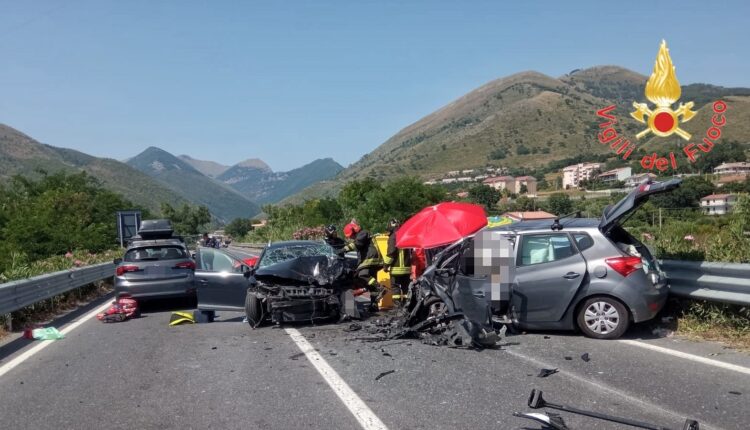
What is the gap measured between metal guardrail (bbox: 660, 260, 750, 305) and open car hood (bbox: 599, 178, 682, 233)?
1.25 metres

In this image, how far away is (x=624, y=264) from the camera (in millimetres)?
7973

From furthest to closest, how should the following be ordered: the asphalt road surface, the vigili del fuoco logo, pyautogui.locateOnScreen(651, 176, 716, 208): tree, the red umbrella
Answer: pyautogui.locateOnScreen(651, 176, 716, 208): tree → the vigili del fuoco logo → the red umbrella → the asphalt road surface

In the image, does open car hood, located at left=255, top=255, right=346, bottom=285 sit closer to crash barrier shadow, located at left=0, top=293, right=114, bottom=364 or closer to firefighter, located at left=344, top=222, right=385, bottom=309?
firefighter, located at left=344, top=222, right=385, bottom=309

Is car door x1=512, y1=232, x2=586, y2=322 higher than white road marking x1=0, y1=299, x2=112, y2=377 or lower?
higher


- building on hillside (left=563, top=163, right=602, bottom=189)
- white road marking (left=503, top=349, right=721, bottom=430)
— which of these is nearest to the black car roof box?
white road marking (left=503, top=349, right=721, bottom=430)

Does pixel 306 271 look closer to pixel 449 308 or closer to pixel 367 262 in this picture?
pixel 367 262

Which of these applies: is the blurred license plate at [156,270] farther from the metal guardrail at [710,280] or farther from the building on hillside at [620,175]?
the building on hillside at [620,175]

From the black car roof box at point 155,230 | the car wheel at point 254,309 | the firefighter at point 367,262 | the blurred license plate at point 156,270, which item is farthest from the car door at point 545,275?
the black car roof box at point 155,230

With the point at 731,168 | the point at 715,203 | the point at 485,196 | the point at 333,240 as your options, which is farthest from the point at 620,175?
the point at 333,240

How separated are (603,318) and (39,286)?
10626 mm

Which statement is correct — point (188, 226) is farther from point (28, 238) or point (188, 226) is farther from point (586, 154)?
point (28, 238)

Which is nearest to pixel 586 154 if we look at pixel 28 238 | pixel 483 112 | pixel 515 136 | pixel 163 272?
pixel 515 136

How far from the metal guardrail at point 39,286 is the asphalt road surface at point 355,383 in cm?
149

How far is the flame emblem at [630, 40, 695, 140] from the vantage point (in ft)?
46.9
